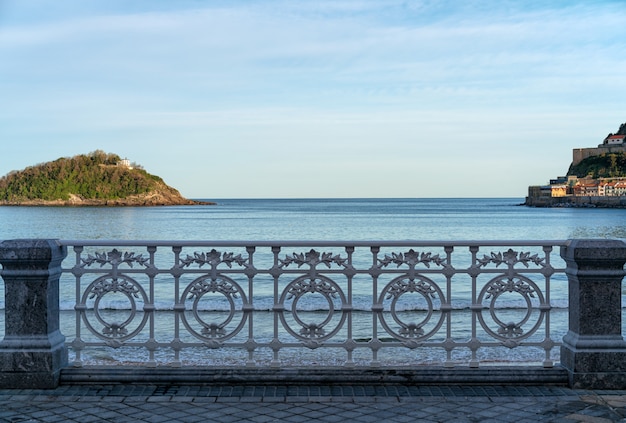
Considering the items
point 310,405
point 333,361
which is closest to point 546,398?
point 310,405

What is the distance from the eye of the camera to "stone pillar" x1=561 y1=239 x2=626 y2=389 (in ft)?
15.9

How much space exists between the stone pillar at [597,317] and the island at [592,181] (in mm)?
131494

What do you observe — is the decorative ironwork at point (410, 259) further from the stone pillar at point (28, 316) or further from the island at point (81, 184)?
the island at point (81, 184)

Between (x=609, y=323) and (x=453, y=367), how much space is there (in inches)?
48.7

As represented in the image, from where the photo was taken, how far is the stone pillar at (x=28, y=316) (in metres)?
4.86

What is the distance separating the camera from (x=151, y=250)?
5.06 m

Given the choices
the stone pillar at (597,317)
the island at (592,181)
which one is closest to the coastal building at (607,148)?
the island at (592,181)

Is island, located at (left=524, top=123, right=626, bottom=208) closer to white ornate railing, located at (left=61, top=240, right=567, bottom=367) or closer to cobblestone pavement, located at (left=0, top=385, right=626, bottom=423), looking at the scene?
white ornate railing, located at (left=61, top=240, right=567, bottom=367)

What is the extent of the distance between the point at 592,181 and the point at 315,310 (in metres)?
142

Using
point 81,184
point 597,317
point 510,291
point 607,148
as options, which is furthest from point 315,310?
point 607,148

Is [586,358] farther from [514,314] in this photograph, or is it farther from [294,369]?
[514,314]

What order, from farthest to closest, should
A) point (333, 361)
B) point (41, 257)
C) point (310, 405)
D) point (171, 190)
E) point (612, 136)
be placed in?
point (171, 190)
point (612, 136)
point (333, 361)
point (41, 257)
point (310, 405)

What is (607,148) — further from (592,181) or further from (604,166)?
(592,181)

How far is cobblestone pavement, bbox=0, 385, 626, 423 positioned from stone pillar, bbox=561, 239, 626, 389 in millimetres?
142
